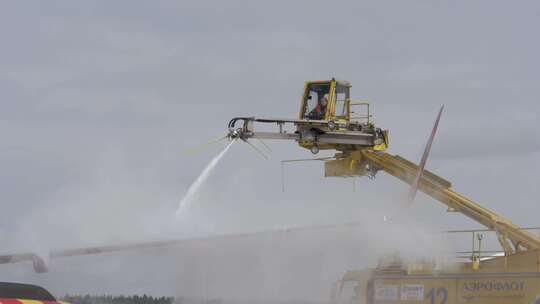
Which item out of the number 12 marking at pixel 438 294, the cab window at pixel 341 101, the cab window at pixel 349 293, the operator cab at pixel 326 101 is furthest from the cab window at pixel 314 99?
the number 12 marking at pixel 438 294

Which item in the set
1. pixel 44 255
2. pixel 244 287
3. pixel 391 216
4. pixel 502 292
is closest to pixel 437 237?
pixel 391 216

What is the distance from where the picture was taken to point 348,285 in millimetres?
26438

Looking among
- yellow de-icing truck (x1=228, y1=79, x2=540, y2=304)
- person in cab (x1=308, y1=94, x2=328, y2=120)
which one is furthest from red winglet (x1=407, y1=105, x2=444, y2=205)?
person in cab (x1=308, y1=94, x2=328, y2=120)

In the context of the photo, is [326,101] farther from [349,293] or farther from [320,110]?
[349,293]

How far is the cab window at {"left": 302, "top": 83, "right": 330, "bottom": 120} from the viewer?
96.8ft

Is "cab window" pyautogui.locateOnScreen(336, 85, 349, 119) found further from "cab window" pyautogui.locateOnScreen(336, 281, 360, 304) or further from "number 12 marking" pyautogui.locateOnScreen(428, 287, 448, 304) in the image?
"number 12 marking" pyautogui.locateOnScreen(428, 287, 448, 304)

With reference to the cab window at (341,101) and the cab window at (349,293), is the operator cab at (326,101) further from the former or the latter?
the cab window at (349,293)

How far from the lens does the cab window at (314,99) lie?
96.8 feet

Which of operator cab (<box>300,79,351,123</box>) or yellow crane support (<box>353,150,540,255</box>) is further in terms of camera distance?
operator cab (<box>300,79,351,123</box>)

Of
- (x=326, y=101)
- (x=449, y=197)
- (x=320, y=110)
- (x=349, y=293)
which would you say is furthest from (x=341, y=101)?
(x=349, y=293)

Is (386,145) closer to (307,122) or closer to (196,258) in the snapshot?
(307,122)

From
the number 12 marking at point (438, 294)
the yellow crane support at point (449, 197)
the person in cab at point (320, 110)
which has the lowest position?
the number 12 marking at point (438, 294)

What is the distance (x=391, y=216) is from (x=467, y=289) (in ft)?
16.6

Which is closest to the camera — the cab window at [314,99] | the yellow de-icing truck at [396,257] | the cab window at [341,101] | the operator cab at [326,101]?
the yellow de-icing truck at [396,257]
